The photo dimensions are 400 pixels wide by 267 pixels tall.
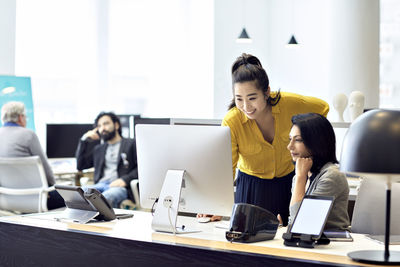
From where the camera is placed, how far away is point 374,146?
2041 mm

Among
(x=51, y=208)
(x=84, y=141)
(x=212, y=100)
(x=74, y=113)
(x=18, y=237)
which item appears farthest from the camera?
(x=212, y=100)

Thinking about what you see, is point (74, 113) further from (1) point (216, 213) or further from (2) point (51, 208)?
(1) point (216, 213)

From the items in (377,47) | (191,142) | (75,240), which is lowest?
(75,240)

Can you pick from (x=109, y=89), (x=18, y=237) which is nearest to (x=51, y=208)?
(x=18, y=237)

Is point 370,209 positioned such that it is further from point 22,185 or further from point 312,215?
point 22,185

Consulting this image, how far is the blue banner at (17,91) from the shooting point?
672 cm

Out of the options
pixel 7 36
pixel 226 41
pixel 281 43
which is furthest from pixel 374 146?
pixel 281 43

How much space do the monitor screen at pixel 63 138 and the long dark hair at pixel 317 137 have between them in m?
4.35

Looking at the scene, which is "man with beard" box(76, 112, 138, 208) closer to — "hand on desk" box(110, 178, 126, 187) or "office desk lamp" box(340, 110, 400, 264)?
"hand on desk" box(110, 178, 126, 187)

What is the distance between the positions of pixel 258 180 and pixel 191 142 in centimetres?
77

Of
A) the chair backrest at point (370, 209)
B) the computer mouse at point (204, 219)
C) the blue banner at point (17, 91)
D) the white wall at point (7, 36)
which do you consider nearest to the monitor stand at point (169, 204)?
the computer mouse at point (204, 219)

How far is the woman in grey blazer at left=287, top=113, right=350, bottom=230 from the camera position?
2900mm

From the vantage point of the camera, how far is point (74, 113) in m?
8.80

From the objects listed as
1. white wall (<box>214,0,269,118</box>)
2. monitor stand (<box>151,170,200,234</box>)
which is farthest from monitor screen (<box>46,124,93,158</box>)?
monitor stand (<box>151,170,200,234</box>)
